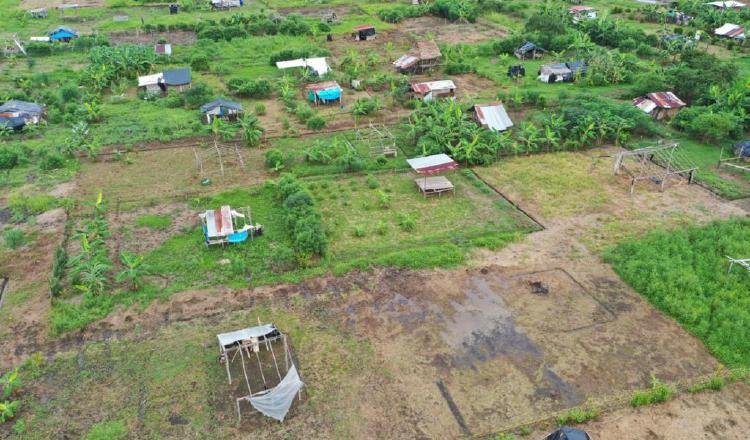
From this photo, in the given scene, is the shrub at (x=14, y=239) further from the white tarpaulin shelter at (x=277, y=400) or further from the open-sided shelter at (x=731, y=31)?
the open-sided shelter at (x=731, y=31)

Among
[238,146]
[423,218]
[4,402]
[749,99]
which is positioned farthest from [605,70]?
[4,402]

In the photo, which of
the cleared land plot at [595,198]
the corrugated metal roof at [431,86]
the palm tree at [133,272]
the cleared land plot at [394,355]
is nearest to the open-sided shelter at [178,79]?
the corrugated metal roof at [431,86]

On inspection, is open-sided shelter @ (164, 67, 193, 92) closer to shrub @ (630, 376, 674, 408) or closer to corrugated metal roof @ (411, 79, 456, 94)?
corrugated metal roof @ (411, 79, 456, 94)

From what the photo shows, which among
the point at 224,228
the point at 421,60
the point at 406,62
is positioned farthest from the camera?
the point at 406,62

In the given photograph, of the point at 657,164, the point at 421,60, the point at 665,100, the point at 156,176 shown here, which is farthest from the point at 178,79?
the point at 665,100

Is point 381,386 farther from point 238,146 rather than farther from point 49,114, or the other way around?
point 49,114

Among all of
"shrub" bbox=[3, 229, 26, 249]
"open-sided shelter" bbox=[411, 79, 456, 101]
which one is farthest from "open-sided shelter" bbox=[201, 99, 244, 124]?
"shrub" bbox=[3, 229, 26, 249]

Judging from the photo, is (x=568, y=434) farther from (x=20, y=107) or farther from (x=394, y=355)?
(x=20, y=107)
